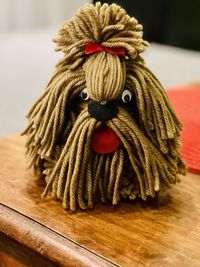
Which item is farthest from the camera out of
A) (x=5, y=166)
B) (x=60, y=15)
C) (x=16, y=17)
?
(x=60, y=15)

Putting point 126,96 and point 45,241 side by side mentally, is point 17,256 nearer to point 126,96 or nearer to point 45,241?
point 45,241

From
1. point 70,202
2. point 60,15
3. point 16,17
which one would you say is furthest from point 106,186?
point 60,15

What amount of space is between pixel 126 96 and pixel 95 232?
130mm

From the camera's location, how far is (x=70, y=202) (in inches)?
20.0

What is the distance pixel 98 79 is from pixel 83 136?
55 mm

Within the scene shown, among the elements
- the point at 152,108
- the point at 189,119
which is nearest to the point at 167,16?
the point at 189,119

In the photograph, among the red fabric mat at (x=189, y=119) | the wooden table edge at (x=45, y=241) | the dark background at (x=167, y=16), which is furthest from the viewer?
the dark background at (x=167, y=16)

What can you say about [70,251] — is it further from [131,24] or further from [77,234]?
[131,24]

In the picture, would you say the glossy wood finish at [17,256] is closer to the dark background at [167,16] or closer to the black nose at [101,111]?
the black nose at [101,111]

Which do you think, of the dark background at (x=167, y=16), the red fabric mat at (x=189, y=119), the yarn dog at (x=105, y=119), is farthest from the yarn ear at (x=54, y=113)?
the dark background at (x=167, y=16)

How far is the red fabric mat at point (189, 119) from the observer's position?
26.4 inches

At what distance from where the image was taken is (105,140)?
0.50 meters

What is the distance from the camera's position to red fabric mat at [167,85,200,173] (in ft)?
2.20

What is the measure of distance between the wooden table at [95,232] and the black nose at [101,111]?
0.09 metres
